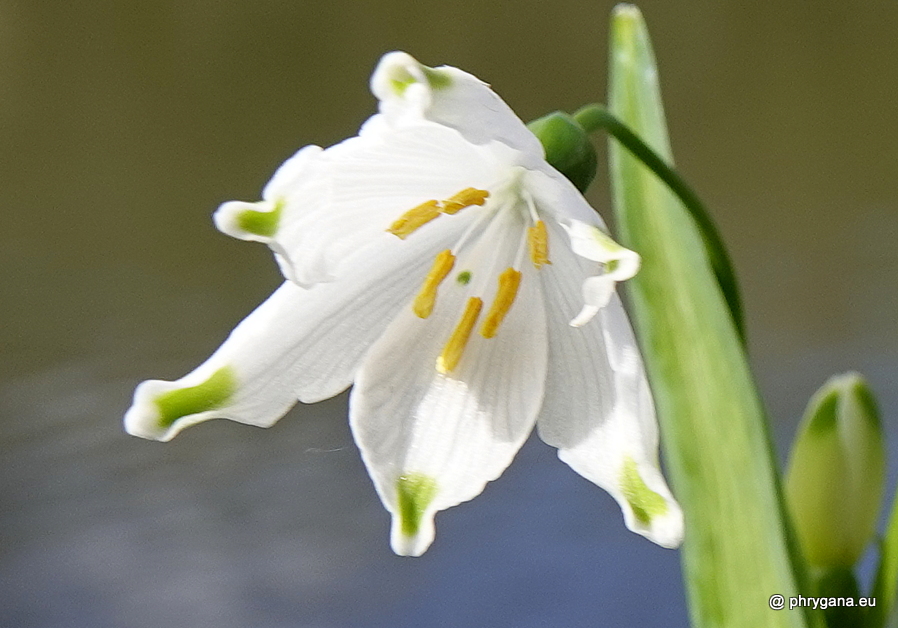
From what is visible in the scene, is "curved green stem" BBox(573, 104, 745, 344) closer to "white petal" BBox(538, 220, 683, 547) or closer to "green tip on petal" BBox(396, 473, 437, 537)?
"white petal" BBox(538, 220, 683, 547)

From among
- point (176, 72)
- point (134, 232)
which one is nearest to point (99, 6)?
point (176, 72)

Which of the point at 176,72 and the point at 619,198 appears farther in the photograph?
the point at 176,72

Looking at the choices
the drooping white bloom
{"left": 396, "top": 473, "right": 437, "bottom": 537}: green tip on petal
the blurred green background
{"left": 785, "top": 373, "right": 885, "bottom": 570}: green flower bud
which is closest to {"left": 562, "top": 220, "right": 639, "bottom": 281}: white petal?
the drooping white bloom

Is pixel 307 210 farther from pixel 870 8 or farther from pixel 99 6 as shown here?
pixel 870 8

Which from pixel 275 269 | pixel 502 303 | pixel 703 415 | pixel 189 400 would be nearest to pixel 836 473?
pixel 703 415

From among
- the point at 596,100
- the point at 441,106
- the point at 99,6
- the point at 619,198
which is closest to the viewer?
the point at 441,106

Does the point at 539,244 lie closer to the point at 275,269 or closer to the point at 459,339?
the point at 459,339
